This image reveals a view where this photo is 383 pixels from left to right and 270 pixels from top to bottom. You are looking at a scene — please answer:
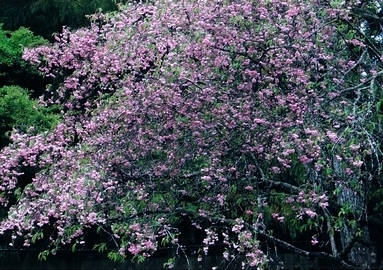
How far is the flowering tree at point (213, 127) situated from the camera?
4109 millimetres

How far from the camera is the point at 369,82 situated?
4430mm

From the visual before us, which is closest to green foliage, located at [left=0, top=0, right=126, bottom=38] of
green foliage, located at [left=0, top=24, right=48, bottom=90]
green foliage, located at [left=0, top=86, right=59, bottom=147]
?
green foliage, located at [left=0, top=24, right=48, bottom=90]

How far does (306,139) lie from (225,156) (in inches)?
31.6

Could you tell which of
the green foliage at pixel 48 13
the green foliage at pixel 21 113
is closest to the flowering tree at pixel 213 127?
the green foliage at pixel 21 113

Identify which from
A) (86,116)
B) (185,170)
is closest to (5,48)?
(86,116)

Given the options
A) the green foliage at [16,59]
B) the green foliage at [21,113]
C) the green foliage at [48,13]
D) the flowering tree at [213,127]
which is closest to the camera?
the flowering tree at [213,127]

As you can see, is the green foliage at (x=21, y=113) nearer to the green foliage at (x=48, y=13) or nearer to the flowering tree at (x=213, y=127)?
the flowering tree at (x=213, y=127)

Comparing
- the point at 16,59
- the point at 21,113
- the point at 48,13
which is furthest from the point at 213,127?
the point at 48,13

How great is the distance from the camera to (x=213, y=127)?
437 centimetres

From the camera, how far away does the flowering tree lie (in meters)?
4.11

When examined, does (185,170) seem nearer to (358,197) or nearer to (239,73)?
(239,73)

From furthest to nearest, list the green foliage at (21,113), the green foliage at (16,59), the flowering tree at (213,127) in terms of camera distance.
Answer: the green foliage at (16,59) < the green foliage at (21,113) < the flowering tree at (213,127)

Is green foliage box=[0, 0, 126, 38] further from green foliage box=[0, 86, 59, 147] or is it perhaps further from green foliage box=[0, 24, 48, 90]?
green foliage box=[0, 86, 59, 147]

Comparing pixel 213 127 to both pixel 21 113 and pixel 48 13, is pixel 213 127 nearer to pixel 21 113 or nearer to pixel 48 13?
pixel 21 113
